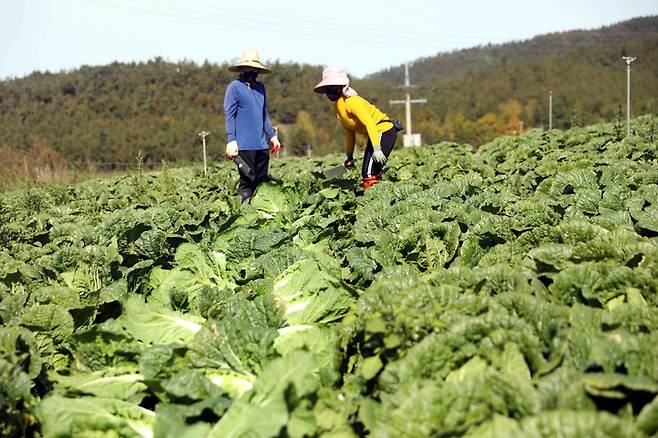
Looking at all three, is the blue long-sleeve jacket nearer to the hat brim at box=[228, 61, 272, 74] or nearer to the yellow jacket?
the hat brim at box=[228, 61, 272, 74]

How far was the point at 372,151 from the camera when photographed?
7.06m

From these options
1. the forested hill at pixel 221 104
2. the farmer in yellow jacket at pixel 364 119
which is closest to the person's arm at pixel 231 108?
the farmer in yellow jacket at pixel 364 119

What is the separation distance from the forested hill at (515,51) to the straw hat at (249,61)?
132 meters

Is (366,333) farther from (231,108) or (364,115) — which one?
(231,108)

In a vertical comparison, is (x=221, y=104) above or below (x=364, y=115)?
above

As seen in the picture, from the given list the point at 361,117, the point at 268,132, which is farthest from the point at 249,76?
the point at 361,117

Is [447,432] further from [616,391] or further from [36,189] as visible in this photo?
[36,189]

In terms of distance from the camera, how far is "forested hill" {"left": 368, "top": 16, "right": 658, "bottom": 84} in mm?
140500

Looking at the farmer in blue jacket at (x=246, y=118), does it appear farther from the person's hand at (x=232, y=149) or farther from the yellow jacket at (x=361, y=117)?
the yellow jacket at (x=361, y=117)

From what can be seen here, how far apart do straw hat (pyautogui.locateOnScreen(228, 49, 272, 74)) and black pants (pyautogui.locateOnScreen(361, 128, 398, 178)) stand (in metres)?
1.52

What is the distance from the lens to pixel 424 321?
7.43ft

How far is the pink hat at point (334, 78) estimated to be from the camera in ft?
21.7

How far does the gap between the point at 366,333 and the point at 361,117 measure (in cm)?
462

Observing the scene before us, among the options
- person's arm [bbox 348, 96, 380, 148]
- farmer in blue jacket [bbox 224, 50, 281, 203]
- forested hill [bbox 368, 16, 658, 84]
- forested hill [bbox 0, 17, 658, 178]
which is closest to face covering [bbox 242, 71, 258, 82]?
farmer in blue jacket [bbox 224, 50, 281, 203]
